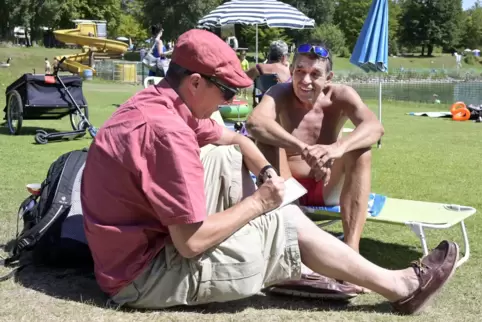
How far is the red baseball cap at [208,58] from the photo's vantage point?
2424 millimetres

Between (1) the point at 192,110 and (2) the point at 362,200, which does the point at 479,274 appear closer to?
(2) the point at 362,200

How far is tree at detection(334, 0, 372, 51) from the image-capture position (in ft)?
266

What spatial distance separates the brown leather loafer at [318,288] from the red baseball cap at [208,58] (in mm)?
1053

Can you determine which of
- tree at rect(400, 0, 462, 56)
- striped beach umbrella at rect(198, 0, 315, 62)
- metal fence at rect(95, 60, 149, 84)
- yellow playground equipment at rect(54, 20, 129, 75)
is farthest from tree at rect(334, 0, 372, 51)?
striped beach umbrella at rect(198, 0, 315, 62)

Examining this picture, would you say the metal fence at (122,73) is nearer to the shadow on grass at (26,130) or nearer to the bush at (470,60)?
the shadow on grass at (26,130)

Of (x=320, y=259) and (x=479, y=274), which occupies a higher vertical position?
(x=320, y=259)

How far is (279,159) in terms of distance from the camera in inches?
151

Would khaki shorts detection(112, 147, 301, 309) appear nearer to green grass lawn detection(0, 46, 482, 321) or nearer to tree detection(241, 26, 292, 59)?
green grass lawn detection(0, 46, 482, 321)

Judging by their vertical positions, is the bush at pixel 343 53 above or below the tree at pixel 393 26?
below

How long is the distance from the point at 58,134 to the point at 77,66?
2183 cm

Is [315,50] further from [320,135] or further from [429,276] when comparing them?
[429,276]

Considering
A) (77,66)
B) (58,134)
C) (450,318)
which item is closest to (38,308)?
(450,318)

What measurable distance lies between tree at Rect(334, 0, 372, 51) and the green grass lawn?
74.2 meters

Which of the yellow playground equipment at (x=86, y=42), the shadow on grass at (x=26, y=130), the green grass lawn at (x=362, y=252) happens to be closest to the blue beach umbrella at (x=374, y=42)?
the green grass lawn at (x=362, y=252)
